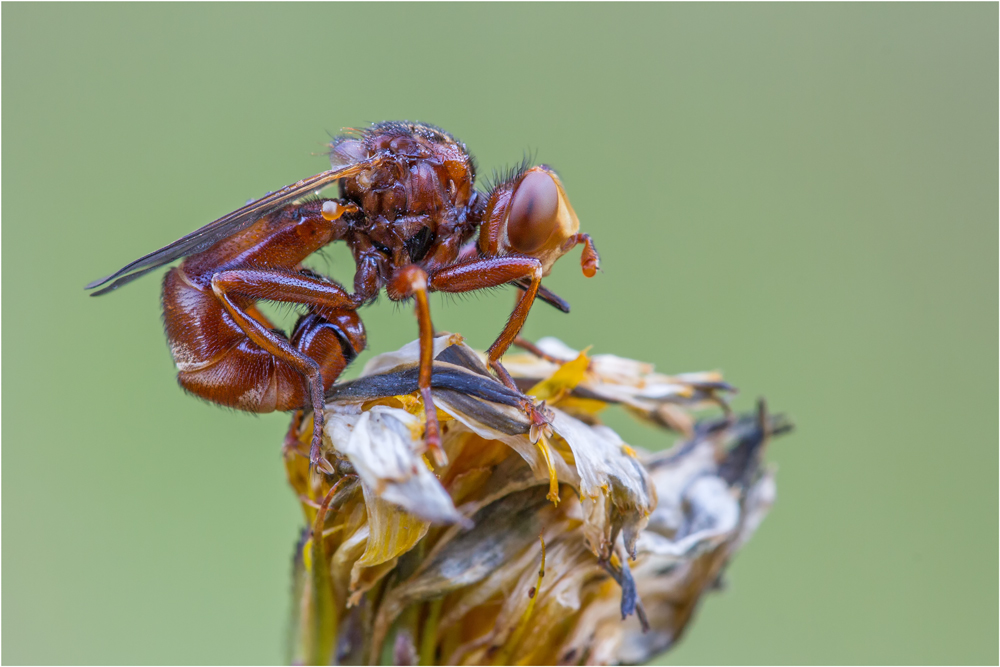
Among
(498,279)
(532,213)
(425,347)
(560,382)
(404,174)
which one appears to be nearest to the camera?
(425,347)

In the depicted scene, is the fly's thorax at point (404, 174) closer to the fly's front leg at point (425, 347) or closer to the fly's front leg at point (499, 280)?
the fly's front leg at point (499, 280)

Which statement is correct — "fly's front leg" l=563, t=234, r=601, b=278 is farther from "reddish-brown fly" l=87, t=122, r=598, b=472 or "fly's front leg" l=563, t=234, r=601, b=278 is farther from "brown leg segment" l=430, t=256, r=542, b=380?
"brown leg segment" l=430, t=256, r=542, b=380

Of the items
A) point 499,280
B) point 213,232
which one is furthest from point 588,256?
point 213,232

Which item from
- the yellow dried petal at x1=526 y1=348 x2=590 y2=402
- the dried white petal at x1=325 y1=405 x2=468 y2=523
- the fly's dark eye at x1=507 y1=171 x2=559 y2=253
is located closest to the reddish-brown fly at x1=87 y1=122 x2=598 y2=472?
the fly's dark eye at x1=507 y1=171 x2=559 y2=253

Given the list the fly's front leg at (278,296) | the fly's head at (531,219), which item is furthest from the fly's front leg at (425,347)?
the fly's head at (531,219)

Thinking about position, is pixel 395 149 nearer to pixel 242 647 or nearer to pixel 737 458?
pixel 737 458

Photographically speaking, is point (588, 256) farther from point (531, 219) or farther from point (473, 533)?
point (473, 533)
